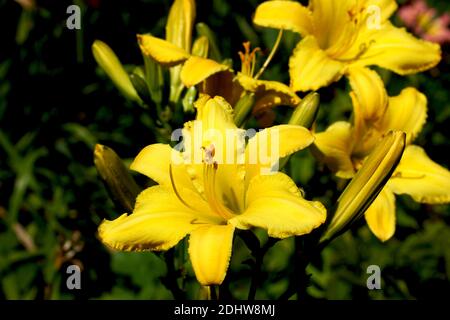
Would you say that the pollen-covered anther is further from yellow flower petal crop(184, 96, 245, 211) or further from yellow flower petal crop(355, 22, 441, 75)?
yellow flower petal crop(355, 22, 441, 75)

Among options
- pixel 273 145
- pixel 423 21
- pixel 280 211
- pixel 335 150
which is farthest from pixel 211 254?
pixel 423 21

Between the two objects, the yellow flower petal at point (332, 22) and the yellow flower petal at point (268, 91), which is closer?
the yellow flower petal at point (268, 91)

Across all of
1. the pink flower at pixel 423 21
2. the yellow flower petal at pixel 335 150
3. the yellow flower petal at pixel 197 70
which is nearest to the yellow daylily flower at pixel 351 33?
the yellow flower petal at pixel 335 150

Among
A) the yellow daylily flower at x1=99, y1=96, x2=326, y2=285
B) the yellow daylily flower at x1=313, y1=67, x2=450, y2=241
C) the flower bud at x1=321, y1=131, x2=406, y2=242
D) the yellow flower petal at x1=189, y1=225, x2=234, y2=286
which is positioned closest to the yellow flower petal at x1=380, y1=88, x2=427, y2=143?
the yellow daylily flower at x1=313, y1=67, x2=450, y2=241

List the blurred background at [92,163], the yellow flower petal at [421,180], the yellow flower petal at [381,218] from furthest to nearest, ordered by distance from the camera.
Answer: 1. the blurred background at [92,163]
2. the yellow flower petal at [421,180]
3. the yellow flower petal at [381,218]

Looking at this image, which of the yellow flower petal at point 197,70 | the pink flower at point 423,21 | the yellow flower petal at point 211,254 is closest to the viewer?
the yellow flower petal at point 211,254

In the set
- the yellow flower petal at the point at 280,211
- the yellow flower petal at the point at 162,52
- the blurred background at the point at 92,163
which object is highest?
the yellow flower petal at the point at 162,52

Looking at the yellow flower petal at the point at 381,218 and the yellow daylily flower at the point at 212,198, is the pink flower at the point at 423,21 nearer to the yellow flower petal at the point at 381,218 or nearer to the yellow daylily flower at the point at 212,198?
the yellow flower petal at the point at 381,218
